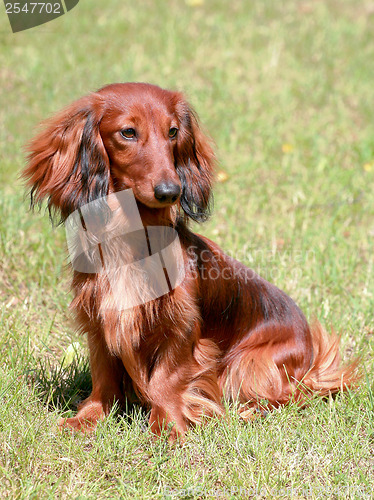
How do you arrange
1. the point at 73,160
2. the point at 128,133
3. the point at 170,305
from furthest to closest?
the point at 170,305
the point at 73,160
the point at 128,133

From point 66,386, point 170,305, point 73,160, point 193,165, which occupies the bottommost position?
point 66,386

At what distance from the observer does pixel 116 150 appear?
2496 mm

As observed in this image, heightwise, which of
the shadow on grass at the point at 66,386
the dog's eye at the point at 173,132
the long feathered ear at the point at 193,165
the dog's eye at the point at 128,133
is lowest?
the shadow on grass at the point at 66,386

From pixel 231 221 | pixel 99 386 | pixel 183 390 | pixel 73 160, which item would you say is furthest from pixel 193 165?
pixel 231 221

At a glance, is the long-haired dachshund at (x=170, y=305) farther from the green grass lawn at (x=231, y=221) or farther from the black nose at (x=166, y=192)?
the green grass lawn at (x=231, y=221)

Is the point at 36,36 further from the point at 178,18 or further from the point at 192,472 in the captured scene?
the point at 192,472

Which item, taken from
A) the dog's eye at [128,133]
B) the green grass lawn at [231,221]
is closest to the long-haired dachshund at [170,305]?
the dog's eye at [128,133]

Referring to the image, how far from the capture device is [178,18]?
791cm

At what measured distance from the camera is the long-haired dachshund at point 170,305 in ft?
8.19

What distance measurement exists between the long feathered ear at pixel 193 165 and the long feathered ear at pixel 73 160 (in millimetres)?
382

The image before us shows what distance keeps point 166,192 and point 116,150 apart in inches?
13.7

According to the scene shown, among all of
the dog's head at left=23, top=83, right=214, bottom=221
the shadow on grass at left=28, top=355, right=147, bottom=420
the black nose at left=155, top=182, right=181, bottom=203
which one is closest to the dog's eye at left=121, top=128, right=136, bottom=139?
the dog's head at left=23, top=83, right=214, bottom=221

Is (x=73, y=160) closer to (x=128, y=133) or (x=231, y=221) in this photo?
(x=128, y=133)

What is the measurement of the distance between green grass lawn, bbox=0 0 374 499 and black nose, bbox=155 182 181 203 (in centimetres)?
97
